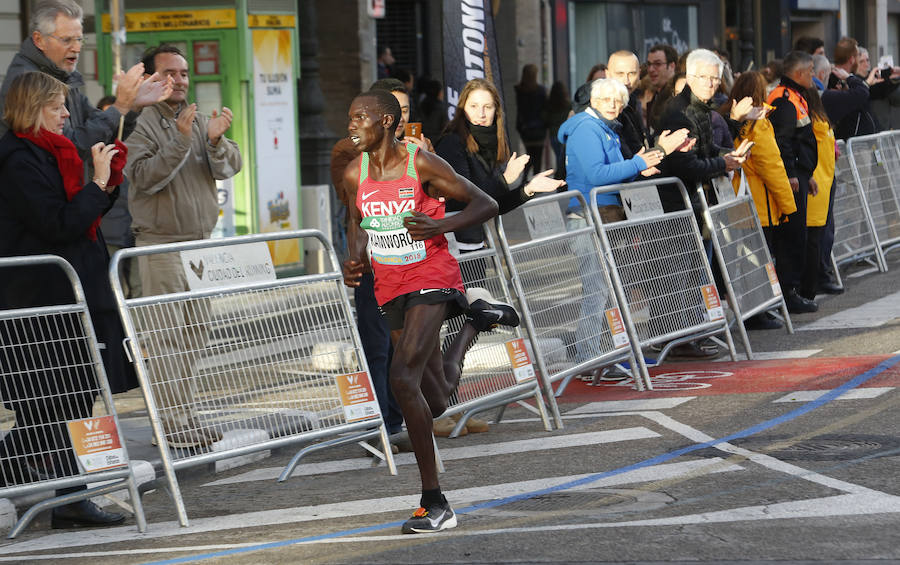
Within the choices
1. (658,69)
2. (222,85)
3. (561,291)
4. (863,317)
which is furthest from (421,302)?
(222,85)

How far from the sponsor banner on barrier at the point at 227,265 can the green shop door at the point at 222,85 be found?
8.79 m

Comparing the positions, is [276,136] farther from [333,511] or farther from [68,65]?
[333,511]

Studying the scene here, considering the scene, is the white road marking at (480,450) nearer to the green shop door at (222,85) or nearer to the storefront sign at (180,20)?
the green shop door at (222,85)

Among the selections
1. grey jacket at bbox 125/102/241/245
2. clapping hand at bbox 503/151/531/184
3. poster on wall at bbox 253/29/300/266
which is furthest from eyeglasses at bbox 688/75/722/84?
poster on wall at bbox 253/29/300/266

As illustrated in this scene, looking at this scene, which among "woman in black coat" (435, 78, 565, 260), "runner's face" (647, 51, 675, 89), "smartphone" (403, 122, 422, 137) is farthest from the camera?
"runner's face" (647, 51, 675, 89)

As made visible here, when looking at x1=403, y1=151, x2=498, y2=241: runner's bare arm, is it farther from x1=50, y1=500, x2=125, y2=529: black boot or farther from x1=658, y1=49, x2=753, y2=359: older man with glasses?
x1=658, y1=49, x2=753, y2=359: older man with glasses

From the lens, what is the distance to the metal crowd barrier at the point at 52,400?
6.81m

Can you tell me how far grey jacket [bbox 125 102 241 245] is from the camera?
27.4 feet

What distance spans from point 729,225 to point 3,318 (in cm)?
625

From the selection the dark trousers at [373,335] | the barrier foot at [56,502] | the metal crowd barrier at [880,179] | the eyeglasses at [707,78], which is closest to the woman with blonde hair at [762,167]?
the eyeglasses at [707,78]

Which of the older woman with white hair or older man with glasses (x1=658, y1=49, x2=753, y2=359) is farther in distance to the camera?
older man with glasses (x1=658, y1=49, x2=753, y2=359)

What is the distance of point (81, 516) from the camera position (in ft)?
23.6

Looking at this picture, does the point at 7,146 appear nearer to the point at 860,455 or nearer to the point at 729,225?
the point at 860,455

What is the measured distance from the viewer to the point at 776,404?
9.09m
